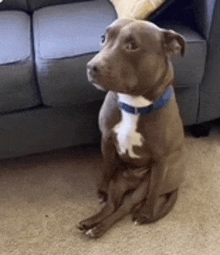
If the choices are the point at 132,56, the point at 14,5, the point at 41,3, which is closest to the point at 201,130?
the point at 132,56

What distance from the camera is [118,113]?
107 cm

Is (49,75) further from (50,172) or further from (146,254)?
(146,254)

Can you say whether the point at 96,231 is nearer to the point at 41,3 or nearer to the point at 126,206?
the point at 126,206

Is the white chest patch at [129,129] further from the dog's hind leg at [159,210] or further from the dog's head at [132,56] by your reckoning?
the dog's hind leg at [159,210]

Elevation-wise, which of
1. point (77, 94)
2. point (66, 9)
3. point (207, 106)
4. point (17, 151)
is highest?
point (66, 9)

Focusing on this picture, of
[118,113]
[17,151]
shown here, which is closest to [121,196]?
[118,113]

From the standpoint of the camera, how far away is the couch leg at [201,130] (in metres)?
1.55

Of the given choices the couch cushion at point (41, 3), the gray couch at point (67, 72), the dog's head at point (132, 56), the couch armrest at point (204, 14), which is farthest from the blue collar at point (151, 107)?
the couch cushion at point (41, 3)

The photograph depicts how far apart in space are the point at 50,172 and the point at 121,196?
0.38 meters

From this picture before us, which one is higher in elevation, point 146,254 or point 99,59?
point 99,59

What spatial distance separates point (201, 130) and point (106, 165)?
1.84 ft

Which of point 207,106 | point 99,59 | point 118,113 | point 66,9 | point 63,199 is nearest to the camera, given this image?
point 99,59

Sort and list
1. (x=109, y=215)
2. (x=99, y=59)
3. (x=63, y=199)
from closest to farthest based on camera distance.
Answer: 1. (x=99, y=59)
2. (x=109, y=215)
3. (x=63, y=199)

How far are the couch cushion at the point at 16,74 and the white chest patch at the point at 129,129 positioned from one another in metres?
0.35
